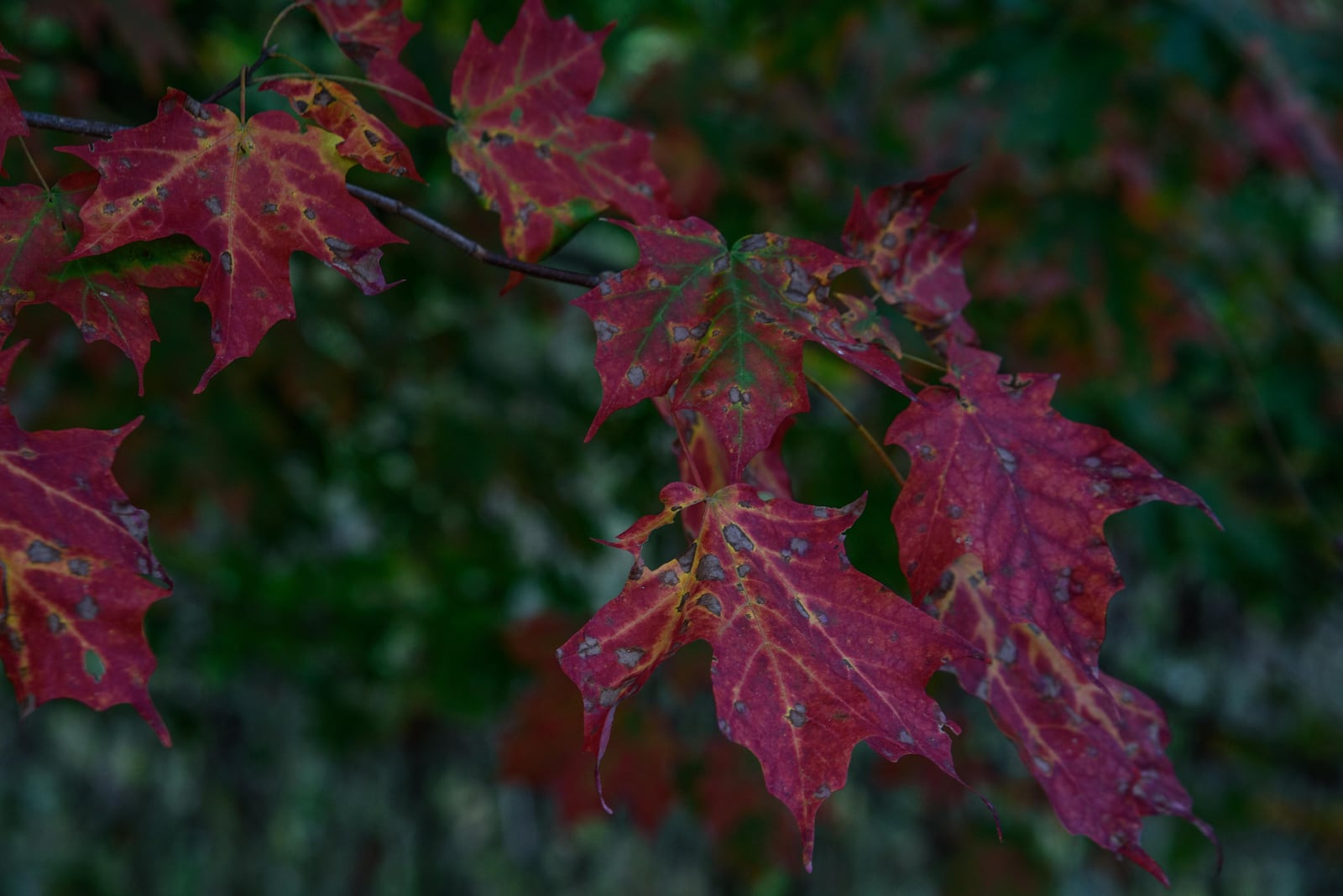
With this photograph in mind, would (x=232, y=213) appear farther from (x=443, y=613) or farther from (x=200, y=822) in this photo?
(x=200, y=822)

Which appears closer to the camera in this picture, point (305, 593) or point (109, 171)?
point (109, 171)

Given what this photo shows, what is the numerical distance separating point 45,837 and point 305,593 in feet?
8.61

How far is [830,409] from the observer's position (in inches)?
116

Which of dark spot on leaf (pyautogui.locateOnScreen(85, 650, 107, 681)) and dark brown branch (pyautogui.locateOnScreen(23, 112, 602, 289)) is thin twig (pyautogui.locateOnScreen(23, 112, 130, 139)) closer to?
dark brown branch (pyautogui.locateOnScreen(23, 112, 602, 289))

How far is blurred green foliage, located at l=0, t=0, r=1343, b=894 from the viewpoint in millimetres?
2080

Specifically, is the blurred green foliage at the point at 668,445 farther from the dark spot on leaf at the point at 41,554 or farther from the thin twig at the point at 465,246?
the dark spot on leaf at the point at 41,554

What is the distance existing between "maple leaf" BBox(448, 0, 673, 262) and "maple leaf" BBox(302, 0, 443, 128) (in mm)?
50

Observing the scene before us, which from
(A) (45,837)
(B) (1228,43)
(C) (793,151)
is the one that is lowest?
(A) (45,837)

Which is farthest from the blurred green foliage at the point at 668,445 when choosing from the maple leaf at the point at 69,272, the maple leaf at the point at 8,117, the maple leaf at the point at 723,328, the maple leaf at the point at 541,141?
the maple leaf at the point at 8,117

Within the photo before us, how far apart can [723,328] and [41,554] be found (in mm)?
510

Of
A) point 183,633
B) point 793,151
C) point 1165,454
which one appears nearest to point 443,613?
point 183,633

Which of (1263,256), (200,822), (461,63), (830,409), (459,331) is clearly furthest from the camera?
(200,822)

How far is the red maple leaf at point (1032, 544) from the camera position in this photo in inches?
29.3

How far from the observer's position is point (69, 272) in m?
0.75
